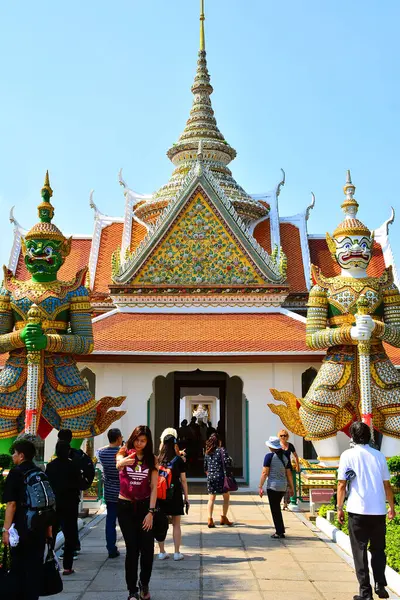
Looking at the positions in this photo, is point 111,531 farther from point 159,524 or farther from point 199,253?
point 199,253

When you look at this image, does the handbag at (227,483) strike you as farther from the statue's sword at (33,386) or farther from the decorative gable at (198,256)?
the decorative gable at (198,256)

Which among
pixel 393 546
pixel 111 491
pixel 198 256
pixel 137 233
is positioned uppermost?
pixel 137 233

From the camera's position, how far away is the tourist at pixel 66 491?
566cm

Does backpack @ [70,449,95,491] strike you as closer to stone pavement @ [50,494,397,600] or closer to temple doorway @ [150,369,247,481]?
stone pavement @ [50,494,397,600]

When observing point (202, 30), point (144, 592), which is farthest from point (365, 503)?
point (202, 30)

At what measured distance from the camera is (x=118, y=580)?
5371 mm

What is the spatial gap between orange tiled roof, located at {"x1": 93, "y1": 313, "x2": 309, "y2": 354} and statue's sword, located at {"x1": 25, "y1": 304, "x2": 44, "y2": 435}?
2485 millimetres

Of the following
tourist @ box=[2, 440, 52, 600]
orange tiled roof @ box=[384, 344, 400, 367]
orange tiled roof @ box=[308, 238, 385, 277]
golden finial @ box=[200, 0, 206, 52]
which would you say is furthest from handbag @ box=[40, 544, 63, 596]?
golden finial @ box=[200, 0, 206, 52]

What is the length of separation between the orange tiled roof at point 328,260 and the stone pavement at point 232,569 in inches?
369

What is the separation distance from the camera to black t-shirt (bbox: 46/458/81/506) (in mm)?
5676

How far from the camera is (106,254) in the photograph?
16.6m

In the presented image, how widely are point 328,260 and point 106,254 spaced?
5.71 meters

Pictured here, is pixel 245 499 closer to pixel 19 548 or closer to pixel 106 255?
pixel 19 548

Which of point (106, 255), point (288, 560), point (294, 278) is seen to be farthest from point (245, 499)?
point (106, 255)
